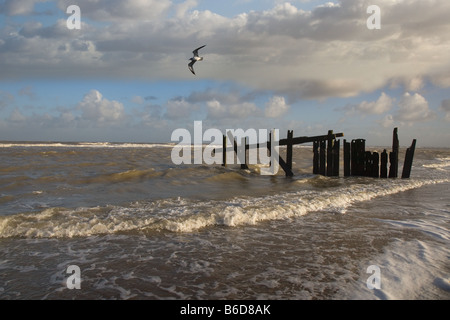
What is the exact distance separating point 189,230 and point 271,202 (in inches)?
128

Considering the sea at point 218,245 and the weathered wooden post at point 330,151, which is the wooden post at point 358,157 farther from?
the sea at point 218,245

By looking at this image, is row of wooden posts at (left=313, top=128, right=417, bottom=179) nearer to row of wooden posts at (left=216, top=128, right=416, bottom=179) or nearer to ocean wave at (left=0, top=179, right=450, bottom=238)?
row of wooden posts at (left=216, top=128, right=416, bottom=179)

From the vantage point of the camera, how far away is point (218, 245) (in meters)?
5.45

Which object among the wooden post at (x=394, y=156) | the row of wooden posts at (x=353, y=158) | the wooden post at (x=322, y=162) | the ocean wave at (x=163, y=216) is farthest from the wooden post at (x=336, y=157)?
the ocean wave at (x=163, y=216)

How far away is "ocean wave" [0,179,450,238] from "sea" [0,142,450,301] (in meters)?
0.03

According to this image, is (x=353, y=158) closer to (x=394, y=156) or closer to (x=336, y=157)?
(x=336, y=157)

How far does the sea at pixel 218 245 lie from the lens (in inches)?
150

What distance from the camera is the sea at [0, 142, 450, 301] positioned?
382cm

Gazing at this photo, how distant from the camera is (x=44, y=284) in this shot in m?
3.94

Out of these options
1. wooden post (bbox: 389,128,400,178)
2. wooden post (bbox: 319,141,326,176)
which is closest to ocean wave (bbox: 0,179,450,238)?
wooden post (bbox: 319,141,326,176)

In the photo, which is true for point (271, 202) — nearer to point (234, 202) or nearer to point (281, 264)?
point (234, 202)

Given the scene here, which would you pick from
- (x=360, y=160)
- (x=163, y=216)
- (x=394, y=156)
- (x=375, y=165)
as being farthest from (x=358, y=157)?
(x=163, y=216)

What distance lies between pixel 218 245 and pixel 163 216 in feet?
7.17

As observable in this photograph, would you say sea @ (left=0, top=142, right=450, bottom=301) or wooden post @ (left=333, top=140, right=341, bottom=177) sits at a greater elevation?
wooden post @ (left=333, top=140, right=341, bottom=177)
